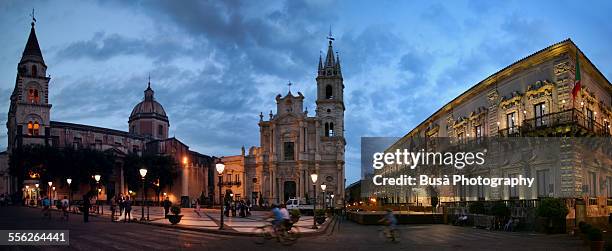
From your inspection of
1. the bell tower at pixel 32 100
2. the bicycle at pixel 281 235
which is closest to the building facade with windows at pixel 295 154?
the bell tower at pixel 32 100

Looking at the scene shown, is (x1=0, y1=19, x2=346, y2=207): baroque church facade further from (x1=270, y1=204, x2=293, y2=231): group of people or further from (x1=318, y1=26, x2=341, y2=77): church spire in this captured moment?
(x1=270, y1=204, x2=293, y2=231): group of people

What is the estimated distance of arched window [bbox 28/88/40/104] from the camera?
3964 inches

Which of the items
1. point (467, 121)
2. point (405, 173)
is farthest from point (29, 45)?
point (467, 121)

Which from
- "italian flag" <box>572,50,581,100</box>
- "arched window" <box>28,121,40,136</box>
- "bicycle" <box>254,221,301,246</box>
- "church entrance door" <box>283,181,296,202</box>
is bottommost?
"church entrance door" <box>283,181,296,202</box>

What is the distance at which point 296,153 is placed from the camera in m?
91.7

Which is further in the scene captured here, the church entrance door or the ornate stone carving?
the church entrance door

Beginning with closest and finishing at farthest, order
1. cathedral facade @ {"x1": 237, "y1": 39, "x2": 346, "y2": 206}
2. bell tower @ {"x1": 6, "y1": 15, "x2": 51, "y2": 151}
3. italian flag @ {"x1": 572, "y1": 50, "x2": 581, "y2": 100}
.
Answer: italian flag @ {"x1": 572, "y1": 50, "x2": 581, "y2": 100}
cathedral facade @ {"x1": 237, "y1": 39, "x2": 346, "y2": 206}
bell tower @ {"x1": 6, "y1": 15, "x2": 51, "y2": 151}

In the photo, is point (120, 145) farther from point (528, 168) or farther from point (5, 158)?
point (528, 168)

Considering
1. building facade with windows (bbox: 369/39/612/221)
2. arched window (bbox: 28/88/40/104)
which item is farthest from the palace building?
building facade with windows (bbox: 369/39/612/221)

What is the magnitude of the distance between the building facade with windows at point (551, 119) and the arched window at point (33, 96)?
8008 centimetres

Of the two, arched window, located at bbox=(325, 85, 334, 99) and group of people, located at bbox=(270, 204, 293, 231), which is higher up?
arched window, located at bbox=(325, 85, 334, 99)

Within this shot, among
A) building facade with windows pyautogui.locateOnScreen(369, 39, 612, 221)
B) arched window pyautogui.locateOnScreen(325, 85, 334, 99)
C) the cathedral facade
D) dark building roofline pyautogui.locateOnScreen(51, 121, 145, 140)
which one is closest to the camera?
building facade with windows pyautogui.locateOnScreen(369, 39, 612, 221)

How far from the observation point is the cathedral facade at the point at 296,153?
90062 mm

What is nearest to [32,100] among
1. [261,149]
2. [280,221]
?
[261,149]
